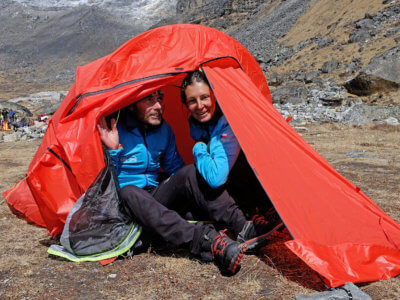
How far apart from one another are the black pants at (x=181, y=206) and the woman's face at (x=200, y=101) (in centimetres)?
49

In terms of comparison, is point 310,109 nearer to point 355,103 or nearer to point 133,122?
point 355,103

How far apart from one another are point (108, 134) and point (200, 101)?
86 centimetres

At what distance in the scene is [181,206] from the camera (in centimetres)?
316

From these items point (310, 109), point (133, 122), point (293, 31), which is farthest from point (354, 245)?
point (293, 31)

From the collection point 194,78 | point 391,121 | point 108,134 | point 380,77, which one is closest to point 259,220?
point 194,78

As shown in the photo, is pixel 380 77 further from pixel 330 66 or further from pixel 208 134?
pixel 208 134

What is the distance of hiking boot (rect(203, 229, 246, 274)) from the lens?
8.16ft

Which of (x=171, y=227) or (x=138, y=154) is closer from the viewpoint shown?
(x=171, y=227)

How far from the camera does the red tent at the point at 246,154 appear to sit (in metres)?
2.56

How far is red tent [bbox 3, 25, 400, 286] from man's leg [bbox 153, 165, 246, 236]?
43 centimetres

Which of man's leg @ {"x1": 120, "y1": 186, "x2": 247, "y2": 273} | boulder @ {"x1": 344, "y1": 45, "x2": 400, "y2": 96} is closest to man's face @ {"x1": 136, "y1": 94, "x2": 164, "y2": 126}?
man's leg @ {"x1": 120, "y1": 186, "x2": 247, "y2": 273}

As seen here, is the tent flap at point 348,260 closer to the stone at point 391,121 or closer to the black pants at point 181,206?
the black pants at point 181,206

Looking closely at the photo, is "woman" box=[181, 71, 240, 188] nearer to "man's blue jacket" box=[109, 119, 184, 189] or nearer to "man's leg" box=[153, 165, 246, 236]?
"man's leg" box=[153, 165, 246, 236]

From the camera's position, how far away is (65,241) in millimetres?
2840
